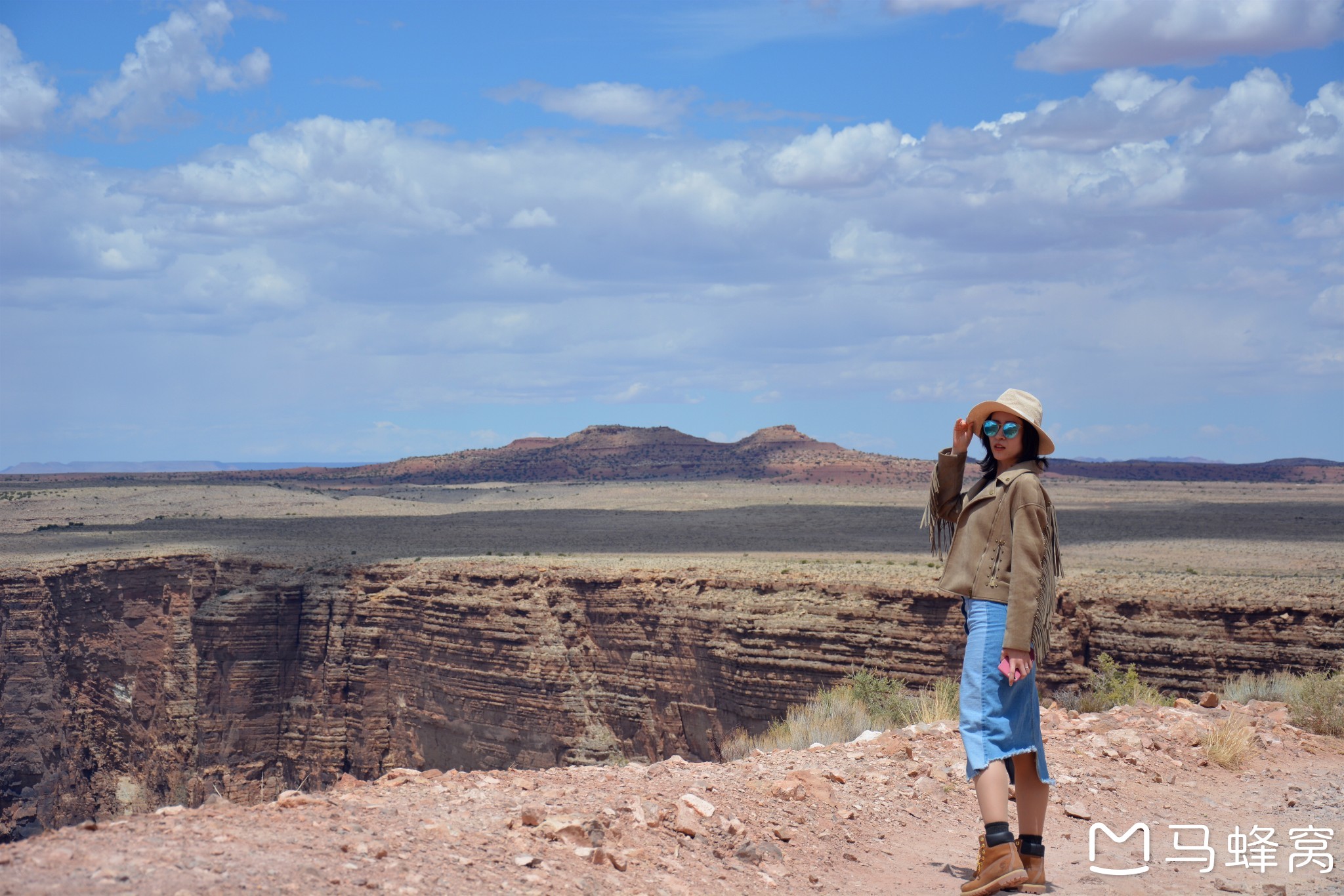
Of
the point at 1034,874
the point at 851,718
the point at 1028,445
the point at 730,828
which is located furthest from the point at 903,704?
the point at 1028,445

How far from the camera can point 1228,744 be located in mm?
7965

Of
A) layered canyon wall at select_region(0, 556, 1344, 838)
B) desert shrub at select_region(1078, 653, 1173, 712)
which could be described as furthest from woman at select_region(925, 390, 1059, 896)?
layered canyon wall at select_region(0, 556, 1344, 838)

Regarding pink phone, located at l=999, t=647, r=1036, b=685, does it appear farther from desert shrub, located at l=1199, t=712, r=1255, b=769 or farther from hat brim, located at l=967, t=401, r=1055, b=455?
desert shrub, located at l=1199, t=712, r=1255, b=769

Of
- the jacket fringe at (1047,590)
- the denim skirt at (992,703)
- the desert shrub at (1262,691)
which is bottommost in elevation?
the desert shrub at (1262,691)

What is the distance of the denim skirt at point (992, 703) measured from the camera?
5102mm

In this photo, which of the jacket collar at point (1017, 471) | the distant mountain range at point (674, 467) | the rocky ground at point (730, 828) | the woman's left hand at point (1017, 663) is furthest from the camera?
the distant mountain range at point (674, 467)

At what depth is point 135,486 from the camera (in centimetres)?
7438

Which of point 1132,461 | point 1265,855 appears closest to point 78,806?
point 1265,855

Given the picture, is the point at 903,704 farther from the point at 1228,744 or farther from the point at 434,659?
the point at 434,659

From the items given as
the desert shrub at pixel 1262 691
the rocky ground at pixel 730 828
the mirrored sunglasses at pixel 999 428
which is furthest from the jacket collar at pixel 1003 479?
the desert shrub at pixel 1262 691

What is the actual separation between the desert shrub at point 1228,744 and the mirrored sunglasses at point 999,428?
3921mm

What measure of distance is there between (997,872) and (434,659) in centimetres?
2482

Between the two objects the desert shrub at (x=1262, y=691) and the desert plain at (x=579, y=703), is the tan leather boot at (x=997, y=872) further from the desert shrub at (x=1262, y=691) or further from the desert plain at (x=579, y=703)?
the desert shrub at (x=1262, y=691)

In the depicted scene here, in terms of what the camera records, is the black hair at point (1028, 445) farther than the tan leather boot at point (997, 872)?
Yes
